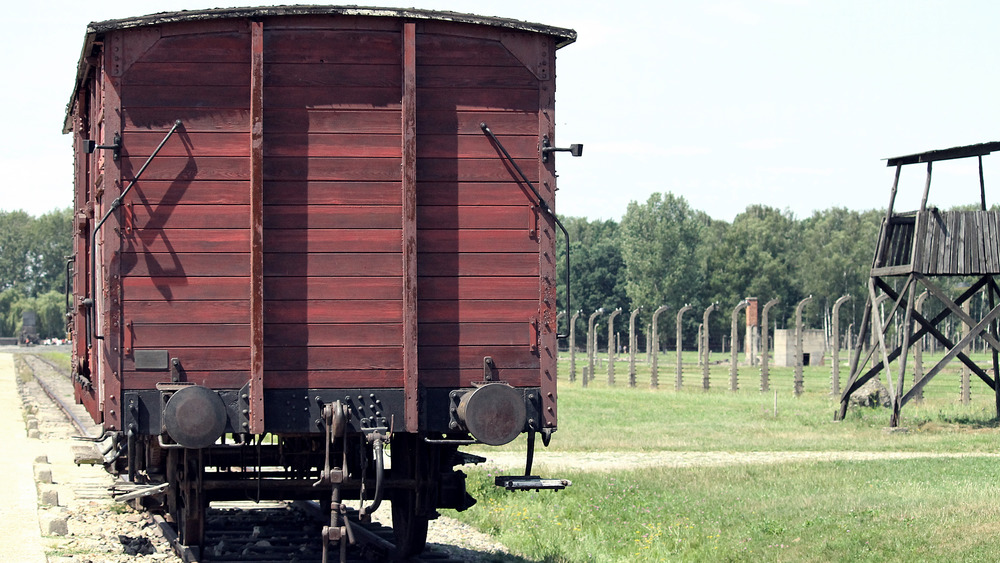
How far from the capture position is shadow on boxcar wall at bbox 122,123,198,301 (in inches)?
356

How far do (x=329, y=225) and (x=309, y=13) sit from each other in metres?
1.58

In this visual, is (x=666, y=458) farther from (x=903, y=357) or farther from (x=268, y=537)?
(x=268, y=537)

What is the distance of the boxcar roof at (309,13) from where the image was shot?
904 centimetres

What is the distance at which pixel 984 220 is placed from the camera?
24234 mm

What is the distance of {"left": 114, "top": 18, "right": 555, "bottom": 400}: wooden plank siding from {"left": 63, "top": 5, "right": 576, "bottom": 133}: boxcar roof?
115 millimetres

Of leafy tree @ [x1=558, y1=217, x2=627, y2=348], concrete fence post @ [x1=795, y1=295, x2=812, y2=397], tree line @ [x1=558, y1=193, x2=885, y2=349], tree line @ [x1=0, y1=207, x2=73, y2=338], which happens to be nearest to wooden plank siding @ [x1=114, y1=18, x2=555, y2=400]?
concrete fence post @ [x1=795, y1=295, x2=812, y2=397]

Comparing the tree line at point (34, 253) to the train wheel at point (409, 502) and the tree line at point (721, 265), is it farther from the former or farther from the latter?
the train wheel at point (409, 502)

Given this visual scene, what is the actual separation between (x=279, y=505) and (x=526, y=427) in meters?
6.45

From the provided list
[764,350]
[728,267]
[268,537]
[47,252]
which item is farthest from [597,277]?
[268,537]

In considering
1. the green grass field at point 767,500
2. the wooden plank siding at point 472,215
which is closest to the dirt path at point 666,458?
the green grass field at point 767,500

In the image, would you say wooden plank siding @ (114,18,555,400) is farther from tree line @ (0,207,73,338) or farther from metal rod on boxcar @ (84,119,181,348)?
tree line @ (0,207,73,338)

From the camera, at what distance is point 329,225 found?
922 cm

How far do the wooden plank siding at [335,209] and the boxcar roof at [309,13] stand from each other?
12 cm

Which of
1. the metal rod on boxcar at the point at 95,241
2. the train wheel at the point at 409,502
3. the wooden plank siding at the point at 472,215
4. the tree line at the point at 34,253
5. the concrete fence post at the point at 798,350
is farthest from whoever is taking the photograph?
the tree line at the point at 34,253
